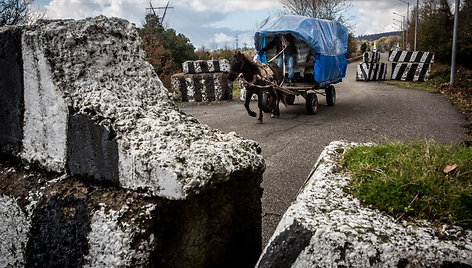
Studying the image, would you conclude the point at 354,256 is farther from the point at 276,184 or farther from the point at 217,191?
the point at 276,184

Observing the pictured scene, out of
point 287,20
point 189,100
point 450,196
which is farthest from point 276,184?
point 189,100

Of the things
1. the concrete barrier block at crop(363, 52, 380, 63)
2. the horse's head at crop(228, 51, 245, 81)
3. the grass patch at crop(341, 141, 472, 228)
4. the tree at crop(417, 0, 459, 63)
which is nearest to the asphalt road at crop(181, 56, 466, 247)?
the horse's head at crop(228, 51, 245, 81)

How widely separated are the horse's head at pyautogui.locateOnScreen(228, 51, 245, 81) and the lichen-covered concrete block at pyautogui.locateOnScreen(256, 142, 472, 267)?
281 inches

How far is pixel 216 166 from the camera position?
3.81ft

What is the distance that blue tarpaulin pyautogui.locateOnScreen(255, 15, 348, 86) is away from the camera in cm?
864

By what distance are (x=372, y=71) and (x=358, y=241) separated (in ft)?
61.1

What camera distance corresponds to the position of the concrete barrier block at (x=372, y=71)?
17828 millimetres

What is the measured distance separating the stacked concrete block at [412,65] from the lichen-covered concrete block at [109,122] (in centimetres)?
1766

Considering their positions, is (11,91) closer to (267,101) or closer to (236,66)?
(236,66)

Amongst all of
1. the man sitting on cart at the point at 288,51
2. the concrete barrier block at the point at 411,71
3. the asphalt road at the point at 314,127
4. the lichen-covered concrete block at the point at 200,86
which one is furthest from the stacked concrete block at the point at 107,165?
the concrete barrier block at the point at 411,71

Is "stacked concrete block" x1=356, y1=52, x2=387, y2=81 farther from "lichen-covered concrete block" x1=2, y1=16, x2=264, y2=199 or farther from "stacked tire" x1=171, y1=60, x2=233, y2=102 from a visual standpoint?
"lichen-covered concrete block" x1=2, y1=16, x2=264, y2=199

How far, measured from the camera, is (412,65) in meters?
16.6

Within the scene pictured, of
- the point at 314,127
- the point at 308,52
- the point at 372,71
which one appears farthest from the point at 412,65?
the point at 314,127

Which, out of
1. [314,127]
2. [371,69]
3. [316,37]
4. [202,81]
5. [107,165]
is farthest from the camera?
[371,69]
